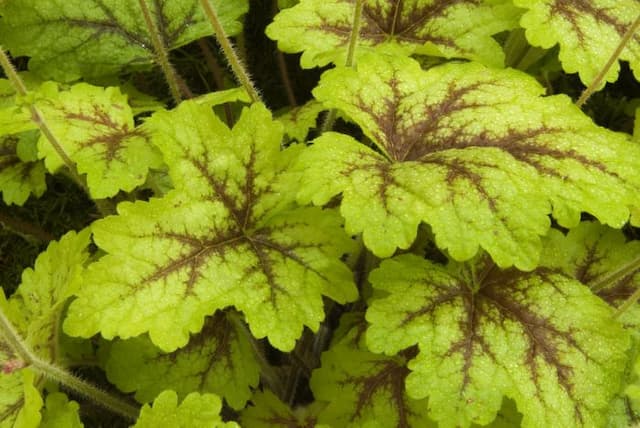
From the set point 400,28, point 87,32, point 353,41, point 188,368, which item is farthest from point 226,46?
point 188,368

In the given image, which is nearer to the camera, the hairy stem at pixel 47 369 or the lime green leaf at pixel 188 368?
the hairy stem at pixel 47 369

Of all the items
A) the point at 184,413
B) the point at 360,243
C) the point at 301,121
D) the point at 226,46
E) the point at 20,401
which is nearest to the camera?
the point at 184,413

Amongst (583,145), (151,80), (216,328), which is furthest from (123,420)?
(583,145)

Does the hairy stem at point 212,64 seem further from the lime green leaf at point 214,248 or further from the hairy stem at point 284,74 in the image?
the lime green leaf at point 214,248

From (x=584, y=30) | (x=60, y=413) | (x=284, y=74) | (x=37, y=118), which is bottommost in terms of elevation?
(x=60, y=413)

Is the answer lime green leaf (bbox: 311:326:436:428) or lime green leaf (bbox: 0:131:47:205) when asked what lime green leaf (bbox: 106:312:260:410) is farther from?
lime green leaf (bbox: 0:131:47:205)

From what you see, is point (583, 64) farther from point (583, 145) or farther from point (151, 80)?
point (151, 80)

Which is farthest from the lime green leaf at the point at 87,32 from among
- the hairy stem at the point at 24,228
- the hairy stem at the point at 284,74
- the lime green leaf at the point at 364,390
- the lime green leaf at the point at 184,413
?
the lime green leaf at the point at 184,413

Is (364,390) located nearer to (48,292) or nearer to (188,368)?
(188,368)
